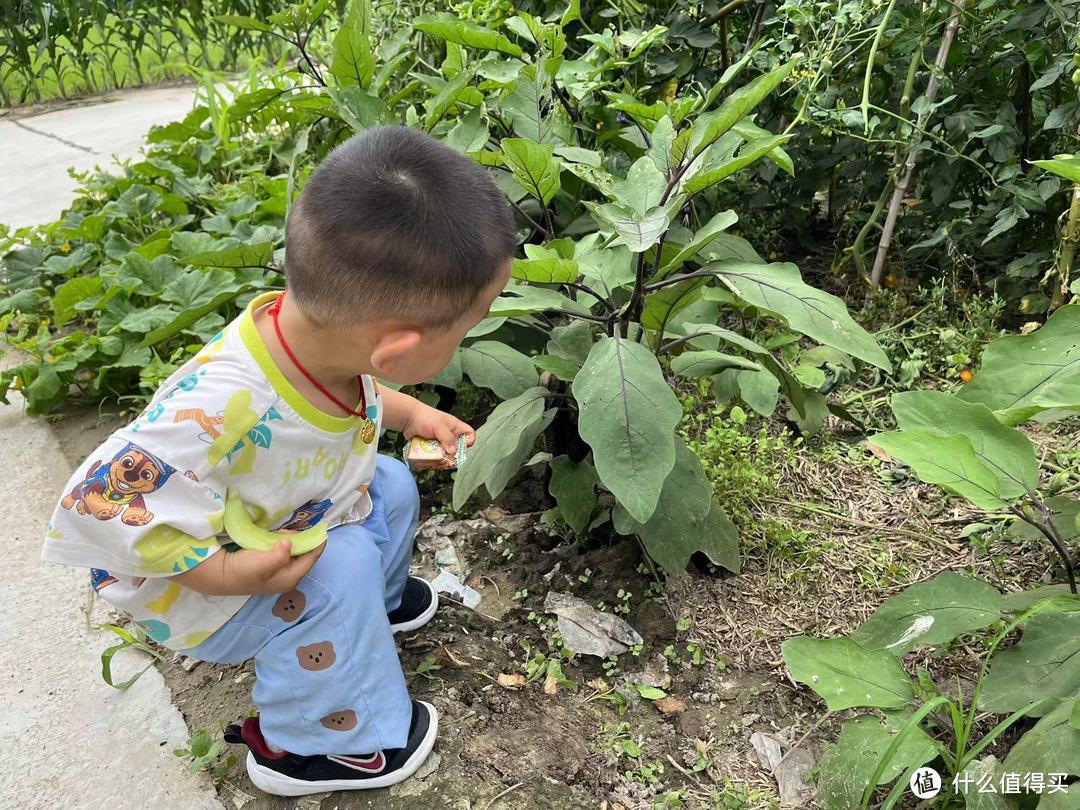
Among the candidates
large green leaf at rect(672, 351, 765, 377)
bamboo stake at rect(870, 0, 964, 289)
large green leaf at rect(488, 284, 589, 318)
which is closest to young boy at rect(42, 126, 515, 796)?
large green leaf at rect(488, 284, 589, 318)

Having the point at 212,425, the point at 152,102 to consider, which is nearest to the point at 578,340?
the point at 212,425

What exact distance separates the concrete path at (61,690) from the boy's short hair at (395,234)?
99cm

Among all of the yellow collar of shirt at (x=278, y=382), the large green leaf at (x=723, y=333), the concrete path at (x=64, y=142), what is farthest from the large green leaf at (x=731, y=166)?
the concrete path at (x=64, y=142)

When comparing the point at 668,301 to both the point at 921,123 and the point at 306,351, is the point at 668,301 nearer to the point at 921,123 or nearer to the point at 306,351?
the point at 306,351

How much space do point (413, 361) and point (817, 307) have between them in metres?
0.70

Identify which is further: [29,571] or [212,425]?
[29,571]

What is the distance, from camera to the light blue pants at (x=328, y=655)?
1468 millimetres

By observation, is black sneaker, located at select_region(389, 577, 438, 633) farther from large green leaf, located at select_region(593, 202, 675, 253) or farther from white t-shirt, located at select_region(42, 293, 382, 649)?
large green leaf, located at select_region(593, 202, 675, 253)

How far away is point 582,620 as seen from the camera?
1808 mm

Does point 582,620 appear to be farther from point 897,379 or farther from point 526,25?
point 526,25

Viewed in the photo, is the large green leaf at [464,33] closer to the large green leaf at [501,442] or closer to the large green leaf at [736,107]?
the large green leaf at [736,107]

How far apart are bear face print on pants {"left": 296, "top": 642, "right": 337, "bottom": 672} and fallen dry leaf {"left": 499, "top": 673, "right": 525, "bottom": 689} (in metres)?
0.40

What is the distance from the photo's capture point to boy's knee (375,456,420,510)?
1.79 meters

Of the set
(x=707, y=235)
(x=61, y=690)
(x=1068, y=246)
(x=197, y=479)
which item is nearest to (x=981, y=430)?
(x=707, y=235)
